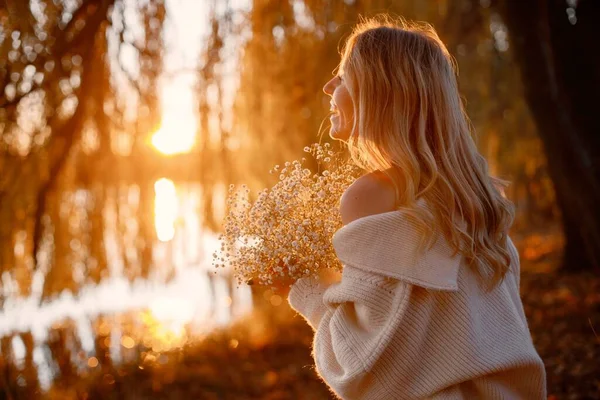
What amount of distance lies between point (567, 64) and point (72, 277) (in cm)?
419

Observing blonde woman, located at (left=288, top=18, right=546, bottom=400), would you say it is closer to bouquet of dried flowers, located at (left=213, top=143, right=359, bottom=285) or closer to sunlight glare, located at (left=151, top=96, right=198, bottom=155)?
bouquet of dried flowers, located at (left=213, top=143, right=359, bottom=285)

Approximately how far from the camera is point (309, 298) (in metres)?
1.66

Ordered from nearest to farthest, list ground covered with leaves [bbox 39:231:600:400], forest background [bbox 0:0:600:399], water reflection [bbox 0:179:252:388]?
forest background [bbox 0:0:600:399] → ground covered with leaves [bbox 39:231:600:400] → water reflection [bbox 0:179:252:388]

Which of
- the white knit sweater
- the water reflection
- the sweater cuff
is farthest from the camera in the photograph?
the water reflection

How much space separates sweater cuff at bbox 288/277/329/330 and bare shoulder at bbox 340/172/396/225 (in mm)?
245

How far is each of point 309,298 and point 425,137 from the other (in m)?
0.51

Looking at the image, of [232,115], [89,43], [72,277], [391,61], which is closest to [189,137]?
[232,115]

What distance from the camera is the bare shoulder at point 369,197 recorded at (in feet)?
4.91

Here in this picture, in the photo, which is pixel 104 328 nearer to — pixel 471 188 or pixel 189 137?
pixel 189 137

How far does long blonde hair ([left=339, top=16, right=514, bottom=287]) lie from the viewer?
4.89 feet

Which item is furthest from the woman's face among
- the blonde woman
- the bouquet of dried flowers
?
the bouquet of dried flowers

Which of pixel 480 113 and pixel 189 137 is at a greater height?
pixel 189 137

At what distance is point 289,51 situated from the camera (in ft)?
15.2

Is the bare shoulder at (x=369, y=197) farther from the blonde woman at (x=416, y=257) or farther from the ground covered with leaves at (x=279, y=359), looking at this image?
the ground covered with leaves at (x=279, y=359)
